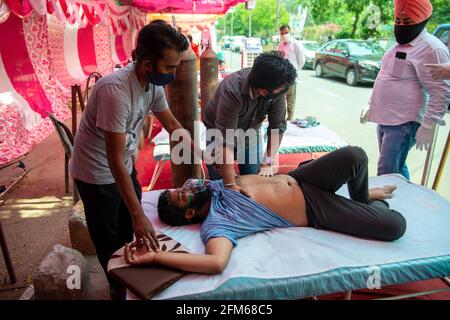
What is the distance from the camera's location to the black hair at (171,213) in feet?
6.54

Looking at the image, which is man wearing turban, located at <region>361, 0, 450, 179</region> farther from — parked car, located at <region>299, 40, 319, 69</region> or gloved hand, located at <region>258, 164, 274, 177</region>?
parked car, located at <region>299, 40, 319, 69</region>

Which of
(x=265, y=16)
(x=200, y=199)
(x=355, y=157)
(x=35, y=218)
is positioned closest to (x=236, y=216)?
(x=200, y=199)

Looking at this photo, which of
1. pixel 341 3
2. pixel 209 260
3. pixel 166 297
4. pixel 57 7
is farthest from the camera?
pixel 341 3

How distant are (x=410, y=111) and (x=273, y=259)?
5.54 feet

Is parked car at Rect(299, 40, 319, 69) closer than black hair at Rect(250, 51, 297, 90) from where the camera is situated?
No

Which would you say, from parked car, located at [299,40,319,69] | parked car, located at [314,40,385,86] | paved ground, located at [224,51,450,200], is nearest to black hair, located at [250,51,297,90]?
paved ground, located at [224,51,450,200]

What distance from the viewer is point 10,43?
13.2ft

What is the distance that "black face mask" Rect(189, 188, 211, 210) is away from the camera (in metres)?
1.99

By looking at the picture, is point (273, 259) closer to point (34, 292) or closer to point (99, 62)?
point (34, 292)

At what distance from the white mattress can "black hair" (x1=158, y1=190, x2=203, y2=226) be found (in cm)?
4

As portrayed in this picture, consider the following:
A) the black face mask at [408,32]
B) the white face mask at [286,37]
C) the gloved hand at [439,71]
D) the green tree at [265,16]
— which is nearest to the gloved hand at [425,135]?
the gloved hand at [439,71]

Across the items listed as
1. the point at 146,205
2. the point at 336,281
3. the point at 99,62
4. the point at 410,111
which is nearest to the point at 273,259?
the point at 336,281

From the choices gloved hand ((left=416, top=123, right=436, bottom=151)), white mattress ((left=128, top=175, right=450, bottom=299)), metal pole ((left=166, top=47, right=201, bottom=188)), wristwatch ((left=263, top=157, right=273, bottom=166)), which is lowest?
white mattress ((left=128, top=175, right=450, bottom=299))

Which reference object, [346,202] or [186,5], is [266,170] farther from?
[186,5]
